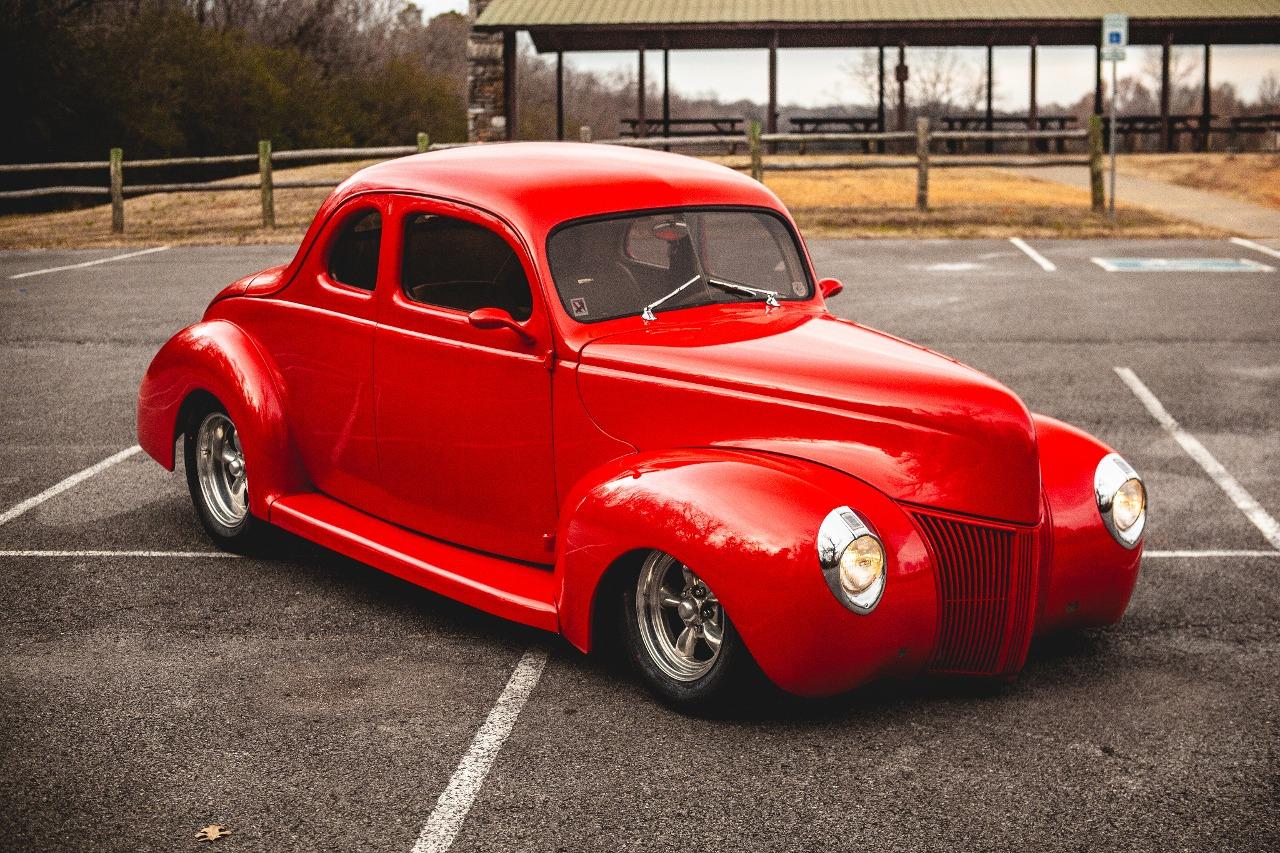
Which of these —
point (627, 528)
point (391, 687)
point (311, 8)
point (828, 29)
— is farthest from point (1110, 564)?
point (311, 8)

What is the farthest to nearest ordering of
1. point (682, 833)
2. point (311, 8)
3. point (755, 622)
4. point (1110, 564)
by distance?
point (311, 8)
point (1110, 564)
point (755, 622)
point (682, 833)

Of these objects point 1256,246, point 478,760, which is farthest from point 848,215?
point 478,760

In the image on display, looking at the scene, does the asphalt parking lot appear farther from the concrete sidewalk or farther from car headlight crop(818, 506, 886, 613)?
the concrete sidewalk

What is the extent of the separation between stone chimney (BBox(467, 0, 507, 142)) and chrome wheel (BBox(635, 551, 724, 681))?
3061cm

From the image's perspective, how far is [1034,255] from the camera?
1777 cm

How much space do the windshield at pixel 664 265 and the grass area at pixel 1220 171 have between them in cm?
2212

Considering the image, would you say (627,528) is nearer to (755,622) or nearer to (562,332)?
(755,622)

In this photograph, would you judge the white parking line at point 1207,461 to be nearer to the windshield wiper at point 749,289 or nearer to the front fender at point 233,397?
the windshield wiper at point 749,289

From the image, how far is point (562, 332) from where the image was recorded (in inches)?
197

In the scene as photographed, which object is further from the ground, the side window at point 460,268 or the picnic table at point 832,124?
the picnic table at point 832,124

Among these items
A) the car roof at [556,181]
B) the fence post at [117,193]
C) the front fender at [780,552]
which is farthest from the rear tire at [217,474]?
the fence post at [117,193]

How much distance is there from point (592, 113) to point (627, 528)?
7184cm

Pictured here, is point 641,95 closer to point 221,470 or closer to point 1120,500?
point 221,470

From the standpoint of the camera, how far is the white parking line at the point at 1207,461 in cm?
680
